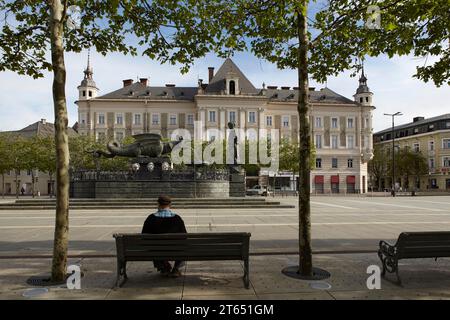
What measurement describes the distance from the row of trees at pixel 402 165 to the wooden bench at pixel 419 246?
75996 mm

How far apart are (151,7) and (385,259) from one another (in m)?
6.94

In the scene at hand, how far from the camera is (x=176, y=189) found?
80.5ft

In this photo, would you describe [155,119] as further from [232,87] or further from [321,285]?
[321,285]

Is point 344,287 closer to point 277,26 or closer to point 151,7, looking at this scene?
point 277,26

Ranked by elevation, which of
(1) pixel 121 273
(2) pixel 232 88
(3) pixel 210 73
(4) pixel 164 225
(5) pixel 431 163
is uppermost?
(3) pixel 210 73

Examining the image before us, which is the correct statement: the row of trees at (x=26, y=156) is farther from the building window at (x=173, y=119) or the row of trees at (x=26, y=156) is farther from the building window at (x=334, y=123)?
the building window at (x=334, y=123)

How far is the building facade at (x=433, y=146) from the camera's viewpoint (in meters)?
71.8

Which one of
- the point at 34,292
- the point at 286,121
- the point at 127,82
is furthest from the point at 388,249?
the point at 127,82

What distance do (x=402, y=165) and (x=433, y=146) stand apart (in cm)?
848

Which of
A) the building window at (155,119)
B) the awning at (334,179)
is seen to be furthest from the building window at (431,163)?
the building window at (155,119)

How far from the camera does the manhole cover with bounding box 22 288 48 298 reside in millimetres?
5125

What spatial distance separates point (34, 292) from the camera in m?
5.26

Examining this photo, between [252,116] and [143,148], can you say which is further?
[252,116]

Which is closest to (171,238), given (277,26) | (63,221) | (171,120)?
(63,221)
